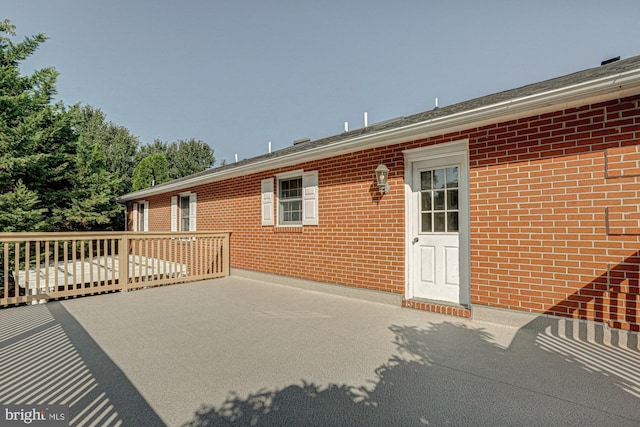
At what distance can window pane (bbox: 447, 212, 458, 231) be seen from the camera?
4.21m

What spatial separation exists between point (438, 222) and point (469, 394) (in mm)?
2588

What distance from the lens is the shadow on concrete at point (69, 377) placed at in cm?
194

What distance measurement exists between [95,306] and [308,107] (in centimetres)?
2113

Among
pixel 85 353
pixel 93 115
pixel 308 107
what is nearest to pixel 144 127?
pixel 93 115

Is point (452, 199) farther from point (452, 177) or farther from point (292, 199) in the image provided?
point (292, 199)

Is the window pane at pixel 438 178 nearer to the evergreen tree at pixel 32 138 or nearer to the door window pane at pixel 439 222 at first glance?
the door window pane at pixel 439 222

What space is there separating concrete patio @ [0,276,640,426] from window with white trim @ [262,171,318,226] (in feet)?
7.66

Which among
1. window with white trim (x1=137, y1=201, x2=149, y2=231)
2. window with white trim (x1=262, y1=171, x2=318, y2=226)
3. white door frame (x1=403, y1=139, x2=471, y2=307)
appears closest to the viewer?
white door frame (x1=403, y1=139, x2=471, y2=307)

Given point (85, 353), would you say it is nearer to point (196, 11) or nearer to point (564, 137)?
point (564, 137)

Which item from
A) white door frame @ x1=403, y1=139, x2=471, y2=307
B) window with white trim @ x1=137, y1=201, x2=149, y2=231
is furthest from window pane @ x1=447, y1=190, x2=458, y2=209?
window with white trim @ x1=137, y1=201, x2=149, y2=231

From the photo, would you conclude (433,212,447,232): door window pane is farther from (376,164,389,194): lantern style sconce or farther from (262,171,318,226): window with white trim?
(262,171,318,226): window with white trim

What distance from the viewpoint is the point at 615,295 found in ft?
9.64

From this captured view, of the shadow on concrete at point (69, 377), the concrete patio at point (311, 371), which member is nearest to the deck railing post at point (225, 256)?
the concrete patio at point (311, 371)

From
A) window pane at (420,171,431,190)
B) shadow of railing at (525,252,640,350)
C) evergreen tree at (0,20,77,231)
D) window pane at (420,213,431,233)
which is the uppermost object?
evergreen tree at (0,20,77,231)
